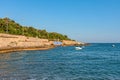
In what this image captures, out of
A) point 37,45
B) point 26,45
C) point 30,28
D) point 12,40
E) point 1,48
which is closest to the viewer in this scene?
point 1,48

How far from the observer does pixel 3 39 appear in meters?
85.9

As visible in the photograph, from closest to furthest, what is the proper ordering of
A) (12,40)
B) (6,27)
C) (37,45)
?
(12,40) < (37,45) < (6,27)

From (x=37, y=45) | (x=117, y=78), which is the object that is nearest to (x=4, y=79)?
(x=117, y=78)

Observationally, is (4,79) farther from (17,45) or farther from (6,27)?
(6,27)

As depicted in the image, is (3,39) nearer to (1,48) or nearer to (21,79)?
(1,48)

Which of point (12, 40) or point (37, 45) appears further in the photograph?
point (37, 45)

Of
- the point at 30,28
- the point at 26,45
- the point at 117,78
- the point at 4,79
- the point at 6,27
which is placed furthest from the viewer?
the point at 30,28

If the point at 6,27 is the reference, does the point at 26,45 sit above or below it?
below

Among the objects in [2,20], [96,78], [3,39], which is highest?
[2,20]

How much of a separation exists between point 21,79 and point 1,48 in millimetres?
53219

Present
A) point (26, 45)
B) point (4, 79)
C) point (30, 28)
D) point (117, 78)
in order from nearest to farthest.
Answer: point (4, 79)
point (117, 78)
point (26, 45)
point (30, 28)

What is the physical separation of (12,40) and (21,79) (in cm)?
6561

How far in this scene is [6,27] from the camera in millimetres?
151250

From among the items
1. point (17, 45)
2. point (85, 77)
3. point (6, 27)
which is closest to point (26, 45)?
point (17, 45)
